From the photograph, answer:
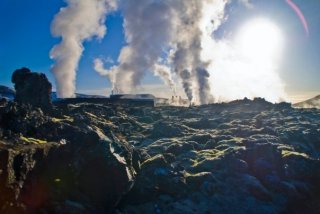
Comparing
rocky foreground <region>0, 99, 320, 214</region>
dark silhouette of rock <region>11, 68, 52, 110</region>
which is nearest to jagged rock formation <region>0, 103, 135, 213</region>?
rocky foreground <region>0, 99, 320, 214</region>

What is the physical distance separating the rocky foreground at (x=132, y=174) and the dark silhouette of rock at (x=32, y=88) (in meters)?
8.27

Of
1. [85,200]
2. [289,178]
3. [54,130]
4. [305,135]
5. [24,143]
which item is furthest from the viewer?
[305,135]

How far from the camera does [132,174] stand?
268 feet

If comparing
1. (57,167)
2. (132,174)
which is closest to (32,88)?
(132,174)

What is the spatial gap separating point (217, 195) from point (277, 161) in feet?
80.5

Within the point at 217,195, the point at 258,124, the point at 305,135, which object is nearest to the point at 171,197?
the point at 217,195

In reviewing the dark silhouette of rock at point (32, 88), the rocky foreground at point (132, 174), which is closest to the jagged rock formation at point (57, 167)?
the rocky foreground at point (132, 174)

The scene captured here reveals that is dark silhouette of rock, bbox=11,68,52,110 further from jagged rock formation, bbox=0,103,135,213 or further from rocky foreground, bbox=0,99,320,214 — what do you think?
jagged rock formation, bbox=0,103,135,213

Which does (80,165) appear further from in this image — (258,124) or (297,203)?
(258,124)

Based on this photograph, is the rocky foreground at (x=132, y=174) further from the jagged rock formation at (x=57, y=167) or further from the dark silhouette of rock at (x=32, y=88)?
the dark silhouette of rock at (x=32, y=88)

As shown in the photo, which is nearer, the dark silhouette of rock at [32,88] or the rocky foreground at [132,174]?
the rocky foreground at [132,174]

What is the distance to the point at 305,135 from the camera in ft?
492

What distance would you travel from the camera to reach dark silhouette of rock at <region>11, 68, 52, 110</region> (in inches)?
5197

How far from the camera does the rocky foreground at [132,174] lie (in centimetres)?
5842
